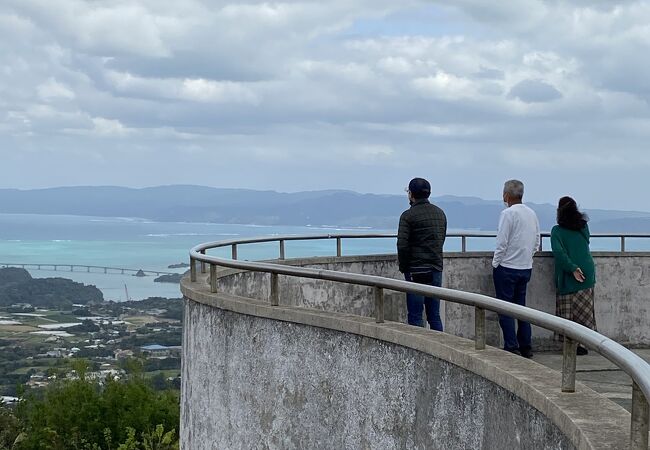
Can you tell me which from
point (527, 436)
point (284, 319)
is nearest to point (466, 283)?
point (284, 319)

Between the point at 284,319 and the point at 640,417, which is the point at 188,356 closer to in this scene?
the point at 284,319

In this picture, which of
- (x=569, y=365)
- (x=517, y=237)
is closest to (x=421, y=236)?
(x=517, y=237)

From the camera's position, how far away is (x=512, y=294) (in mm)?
11055

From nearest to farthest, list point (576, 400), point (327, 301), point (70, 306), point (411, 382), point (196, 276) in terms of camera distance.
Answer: point (576, 400)
point (411, 382)
point (196, 276)
point (327, 301)
point (70, 306)

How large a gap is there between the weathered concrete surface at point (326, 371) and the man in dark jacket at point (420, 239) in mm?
1711

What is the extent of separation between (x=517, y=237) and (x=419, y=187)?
1344mm

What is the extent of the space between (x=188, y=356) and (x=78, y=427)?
43347 mm

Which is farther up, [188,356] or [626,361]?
[626,361]

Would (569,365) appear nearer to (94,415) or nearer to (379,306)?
(379,306)

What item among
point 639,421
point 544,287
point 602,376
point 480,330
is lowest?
point 602,376

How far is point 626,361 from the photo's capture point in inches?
168

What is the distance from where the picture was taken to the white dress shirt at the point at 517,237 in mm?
10516

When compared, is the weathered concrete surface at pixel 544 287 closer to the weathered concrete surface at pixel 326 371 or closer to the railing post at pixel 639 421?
the weathered concrete surface at pixel 326 371

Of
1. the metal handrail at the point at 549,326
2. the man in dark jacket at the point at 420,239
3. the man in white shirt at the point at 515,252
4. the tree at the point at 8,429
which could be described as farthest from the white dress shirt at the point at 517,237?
the tree at the point at 8,429
